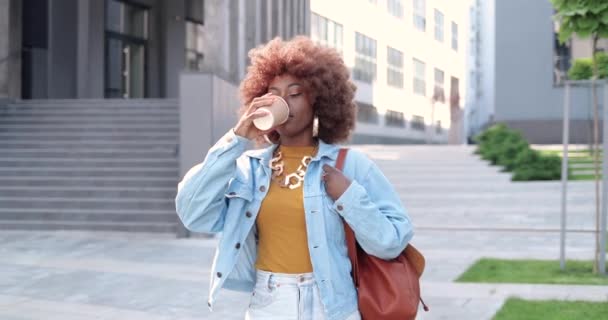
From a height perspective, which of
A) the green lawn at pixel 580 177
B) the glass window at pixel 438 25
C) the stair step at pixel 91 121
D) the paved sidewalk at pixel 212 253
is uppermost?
the glass window at pixel 438 25

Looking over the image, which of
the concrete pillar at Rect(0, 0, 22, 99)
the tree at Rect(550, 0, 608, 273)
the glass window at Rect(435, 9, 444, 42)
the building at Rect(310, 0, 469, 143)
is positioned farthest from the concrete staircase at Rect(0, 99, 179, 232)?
the glass window at Rect(435, 9, 444, 42)

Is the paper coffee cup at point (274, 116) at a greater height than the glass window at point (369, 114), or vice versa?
the glass window at point (369, 114)

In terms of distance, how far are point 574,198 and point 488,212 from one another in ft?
6.64

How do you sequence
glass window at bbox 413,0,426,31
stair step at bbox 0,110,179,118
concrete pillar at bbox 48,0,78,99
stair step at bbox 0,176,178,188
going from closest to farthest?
stair step at bbox 0,176,178,188 < stair step at bbox 0,110,179,118 < concrete pillar at bbox 48,0,78,99 < glass window at bbox 413,0,426,31

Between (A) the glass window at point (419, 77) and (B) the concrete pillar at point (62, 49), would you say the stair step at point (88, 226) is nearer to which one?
(B) the concrete pillar at point (62, 49)

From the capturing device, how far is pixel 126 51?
25797mm

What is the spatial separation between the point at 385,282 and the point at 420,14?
28.7 meters

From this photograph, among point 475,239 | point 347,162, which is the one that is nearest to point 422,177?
point 475,239

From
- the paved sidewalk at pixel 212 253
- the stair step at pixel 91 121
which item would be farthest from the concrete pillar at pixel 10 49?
the paved sidewalk at pixel 212 253

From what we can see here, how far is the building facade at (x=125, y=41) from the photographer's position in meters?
17.3

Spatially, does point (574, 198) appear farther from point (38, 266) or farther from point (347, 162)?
point (347, 162)

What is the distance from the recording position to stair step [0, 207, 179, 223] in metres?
13.4

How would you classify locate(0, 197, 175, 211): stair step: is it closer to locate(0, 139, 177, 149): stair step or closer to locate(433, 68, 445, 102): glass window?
locate(0, 139, 177, 149): stair step

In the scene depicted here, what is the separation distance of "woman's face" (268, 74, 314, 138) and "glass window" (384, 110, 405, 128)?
1450 inches
